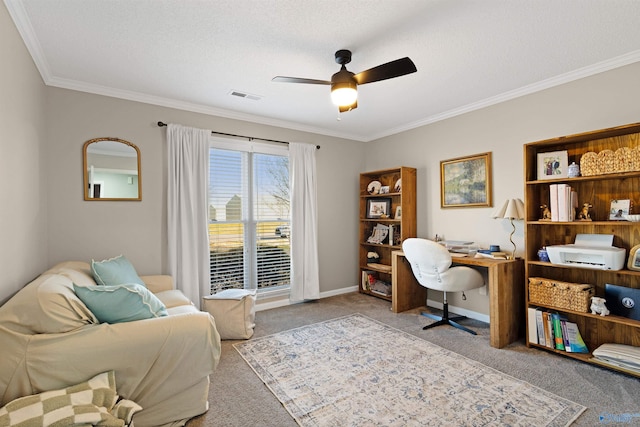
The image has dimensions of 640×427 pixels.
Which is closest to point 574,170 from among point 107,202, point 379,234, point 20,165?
point 379,234

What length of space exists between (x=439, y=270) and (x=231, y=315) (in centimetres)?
220

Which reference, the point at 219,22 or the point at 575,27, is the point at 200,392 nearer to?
the point at 219,22

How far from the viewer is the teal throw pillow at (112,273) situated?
249cm

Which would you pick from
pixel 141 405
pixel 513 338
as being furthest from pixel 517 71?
pixel 141 405

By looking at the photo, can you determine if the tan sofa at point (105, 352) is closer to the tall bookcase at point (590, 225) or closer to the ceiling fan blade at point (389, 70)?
the ceiling fan blade at point (389, 70)

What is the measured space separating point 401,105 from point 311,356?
2915mm

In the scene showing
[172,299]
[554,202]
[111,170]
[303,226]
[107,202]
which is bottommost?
[172,299]

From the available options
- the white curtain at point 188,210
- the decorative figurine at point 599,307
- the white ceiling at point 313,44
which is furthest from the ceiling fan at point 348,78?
the decorative figurine at point 599,307

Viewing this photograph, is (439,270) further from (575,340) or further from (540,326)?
(575,340)

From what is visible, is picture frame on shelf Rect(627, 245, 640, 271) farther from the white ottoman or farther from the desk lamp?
the white ottoman

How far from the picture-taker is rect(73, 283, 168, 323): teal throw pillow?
182 cm

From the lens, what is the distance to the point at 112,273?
101 inches

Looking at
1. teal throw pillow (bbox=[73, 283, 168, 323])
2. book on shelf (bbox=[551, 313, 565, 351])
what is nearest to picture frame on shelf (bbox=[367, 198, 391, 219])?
book on shelf (bbox=[551, 313, 565, 351])

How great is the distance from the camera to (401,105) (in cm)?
370
